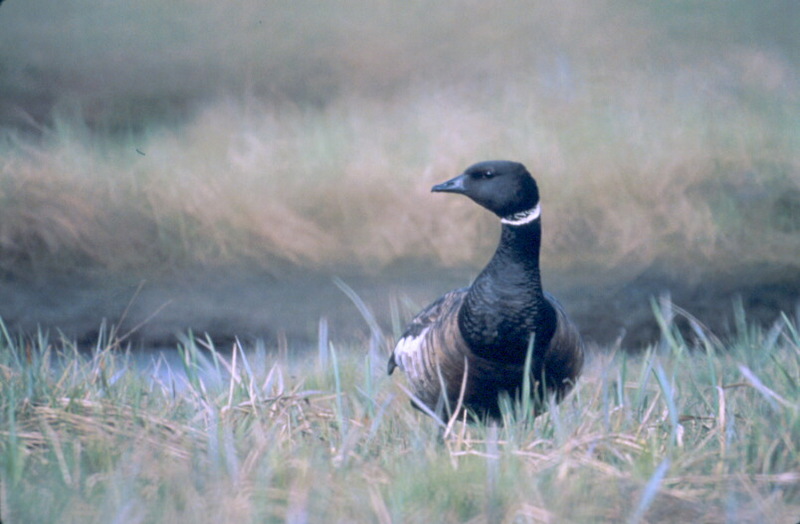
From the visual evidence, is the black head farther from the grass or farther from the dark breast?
the grass

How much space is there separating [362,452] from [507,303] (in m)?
0.70

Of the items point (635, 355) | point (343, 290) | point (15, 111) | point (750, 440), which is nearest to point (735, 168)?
point (635, 355)

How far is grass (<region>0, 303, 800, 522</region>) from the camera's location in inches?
63.0

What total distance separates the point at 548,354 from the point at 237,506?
1.15 metres

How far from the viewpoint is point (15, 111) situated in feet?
9.29

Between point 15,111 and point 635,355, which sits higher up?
point 15,111

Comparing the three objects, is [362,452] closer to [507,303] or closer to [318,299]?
[507,303]

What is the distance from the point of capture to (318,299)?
9.15 ft

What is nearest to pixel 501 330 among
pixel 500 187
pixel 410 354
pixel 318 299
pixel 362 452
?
pixel 410 354

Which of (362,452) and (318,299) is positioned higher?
(318,299)

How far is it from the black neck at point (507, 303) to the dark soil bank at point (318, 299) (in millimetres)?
377

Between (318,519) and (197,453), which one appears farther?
(197,453)

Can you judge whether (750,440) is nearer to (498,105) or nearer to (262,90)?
(498,105)

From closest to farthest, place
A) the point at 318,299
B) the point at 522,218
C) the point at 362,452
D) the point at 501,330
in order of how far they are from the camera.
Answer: the point at 362,452 → the point at 501,330 → the point at 522,218 → the point at 318,299
